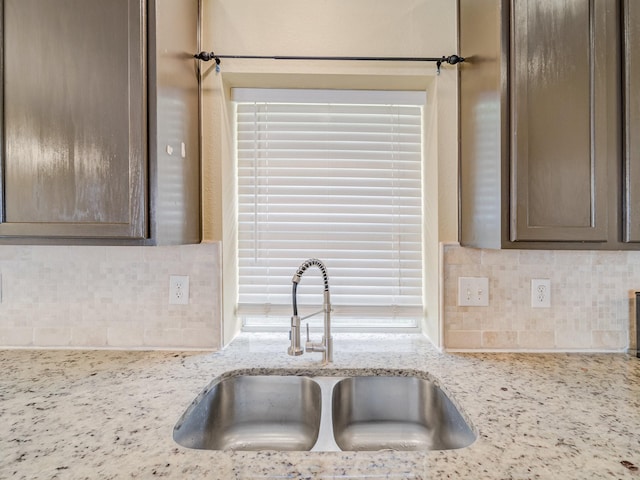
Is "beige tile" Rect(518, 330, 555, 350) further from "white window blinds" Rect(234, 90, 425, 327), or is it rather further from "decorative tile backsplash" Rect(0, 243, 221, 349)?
"decorative tile backsplash" Rect(0, 243, 221, 349)

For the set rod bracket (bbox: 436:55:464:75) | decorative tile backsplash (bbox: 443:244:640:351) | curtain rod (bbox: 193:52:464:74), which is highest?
curtain rod (bbox: 193:52:464:74)

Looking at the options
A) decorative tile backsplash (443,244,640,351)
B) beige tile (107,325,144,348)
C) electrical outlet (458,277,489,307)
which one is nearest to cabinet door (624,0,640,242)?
decorative tile backsplash (443,244,640,351)

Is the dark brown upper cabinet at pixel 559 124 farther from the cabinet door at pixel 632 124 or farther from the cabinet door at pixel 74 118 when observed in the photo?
the cabinet door at pixel 74 118

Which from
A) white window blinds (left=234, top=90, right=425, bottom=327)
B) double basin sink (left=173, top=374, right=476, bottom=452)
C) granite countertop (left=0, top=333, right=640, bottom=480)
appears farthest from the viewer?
white window blinds (left=234, top=90, right=425, bottom=327)

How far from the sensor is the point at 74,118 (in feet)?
3.32

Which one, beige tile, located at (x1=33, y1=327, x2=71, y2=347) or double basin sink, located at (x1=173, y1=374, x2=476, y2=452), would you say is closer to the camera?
double basin sink, located at (x1=173, y1=374, x2=476, y2=452)

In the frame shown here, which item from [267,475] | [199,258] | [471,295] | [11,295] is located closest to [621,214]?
[471,295]

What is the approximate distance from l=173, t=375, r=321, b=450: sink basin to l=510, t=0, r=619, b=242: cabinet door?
2.97 feet

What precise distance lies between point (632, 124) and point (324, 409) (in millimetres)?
1351

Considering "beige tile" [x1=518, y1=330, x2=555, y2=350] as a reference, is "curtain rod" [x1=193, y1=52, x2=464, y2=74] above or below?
above

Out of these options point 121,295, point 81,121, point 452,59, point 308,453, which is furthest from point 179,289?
point 452,59

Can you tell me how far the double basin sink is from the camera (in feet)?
3.77

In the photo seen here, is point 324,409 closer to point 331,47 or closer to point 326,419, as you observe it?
point 326,419

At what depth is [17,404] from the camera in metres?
0.94
